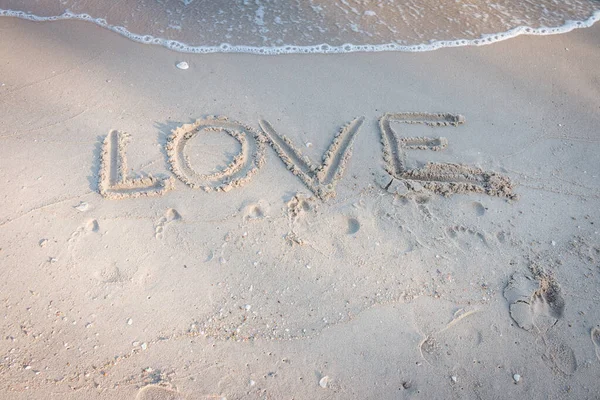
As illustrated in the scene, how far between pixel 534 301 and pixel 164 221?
243 centimetres

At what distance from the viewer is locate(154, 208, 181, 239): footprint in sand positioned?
2.84 metres

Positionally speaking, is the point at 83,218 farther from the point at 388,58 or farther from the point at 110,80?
the point at 388,58

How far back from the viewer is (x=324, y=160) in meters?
3.32

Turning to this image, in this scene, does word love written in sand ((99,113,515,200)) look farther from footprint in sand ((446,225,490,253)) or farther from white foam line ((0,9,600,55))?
white foam line ((0,9,600,55))

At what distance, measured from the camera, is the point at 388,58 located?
14.0 ft

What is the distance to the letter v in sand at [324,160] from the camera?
3162 millimetres

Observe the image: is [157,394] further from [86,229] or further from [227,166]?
[227,166]

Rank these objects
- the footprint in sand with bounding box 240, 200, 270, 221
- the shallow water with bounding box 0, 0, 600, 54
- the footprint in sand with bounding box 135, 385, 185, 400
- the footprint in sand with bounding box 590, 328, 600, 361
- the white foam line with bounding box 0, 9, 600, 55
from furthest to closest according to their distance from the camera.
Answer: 1. the shallow water with bounding box 0, 0, 600, 54
2. the white foam line with bounding box 0, 9, 600, 55
3. the footprint in sand with bounding box 240, 200, 270, 221
4. the footprint in sand with bounding box 590, 328, 600, 361
5. the footprint in sand with bounding box 135, 385, 185, 400

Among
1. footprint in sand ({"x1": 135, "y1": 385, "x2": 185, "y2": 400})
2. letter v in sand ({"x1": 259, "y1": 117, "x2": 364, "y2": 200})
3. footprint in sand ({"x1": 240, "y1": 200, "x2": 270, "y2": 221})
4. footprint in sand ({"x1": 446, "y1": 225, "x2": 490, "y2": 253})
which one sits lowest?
footprint in sand ({"x1": 135, "y1": 385, "x2": 185, "y2": 400})

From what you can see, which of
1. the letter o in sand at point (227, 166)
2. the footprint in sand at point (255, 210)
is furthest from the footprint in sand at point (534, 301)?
the letter o in sand at point (227, 166)

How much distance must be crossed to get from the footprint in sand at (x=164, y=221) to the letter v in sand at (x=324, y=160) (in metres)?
0.90

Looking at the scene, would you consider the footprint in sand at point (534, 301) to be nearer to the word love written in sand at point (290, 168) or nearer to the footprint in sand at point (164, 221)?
the word love written in sand at point (290, 168)

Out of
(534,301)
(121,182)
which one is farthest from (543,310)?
(121,182)

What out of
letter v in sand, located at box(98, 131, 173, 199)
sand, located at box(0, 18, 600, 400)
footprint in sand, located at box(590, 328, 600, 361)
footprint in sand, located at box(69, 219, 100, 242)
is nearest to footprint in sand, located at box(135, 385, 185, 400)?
sand, located at box(0, 18, 600, 400)
